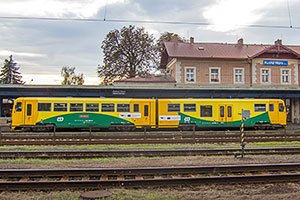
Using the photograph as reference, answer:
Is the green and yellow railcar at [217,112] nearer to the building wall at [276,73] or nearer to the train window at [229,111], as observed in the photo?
the train window at [229,111]

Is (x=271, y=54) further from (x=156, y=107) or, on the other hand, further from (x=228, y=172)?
(x=228, y=172)

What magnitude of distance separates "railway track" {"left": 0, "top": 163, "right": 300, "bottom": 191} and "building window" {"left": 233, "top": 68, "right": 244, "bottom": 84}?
27.1 m

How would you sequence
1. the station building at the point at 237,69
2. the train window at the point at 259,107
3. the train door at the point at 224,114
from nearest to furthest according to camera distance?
the train door at the point at 224,114 < the train window at the point at 259,107 < the station building at the point at 237,69

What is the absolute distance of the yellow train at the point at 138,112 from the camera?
74.0 feet

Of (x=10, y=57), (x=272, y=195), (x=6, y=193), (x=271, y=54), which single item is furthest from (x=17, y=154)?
(x=10, y=57)

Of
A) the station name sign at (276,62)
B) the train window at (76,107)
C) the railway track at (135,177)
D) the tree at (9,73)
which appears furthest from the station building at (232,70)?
the tree at (9,73)

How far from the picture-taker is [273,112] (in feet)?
79.5

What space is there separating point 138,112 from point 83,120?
4362 mm

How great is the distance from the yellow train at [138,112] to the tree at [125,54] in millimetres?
23317

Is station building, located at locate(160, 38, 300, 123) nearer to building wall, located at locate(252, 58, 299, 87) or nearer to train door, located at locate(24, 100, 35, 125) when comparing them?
building wall, located at locate(252, 58, 299, 87)

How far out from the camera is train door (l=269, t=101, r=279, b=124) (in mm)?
24188

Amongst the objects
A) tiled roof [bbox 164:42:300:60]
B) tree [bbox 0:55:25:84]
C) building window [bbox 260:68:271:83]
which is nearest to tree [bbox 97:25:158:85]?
tiled roof [bbox 164:42:300:60]

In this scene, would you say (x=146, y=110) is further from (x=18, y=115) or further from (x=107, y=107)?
(x=18, y=115)

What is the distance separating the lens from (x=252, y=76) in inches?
1400
